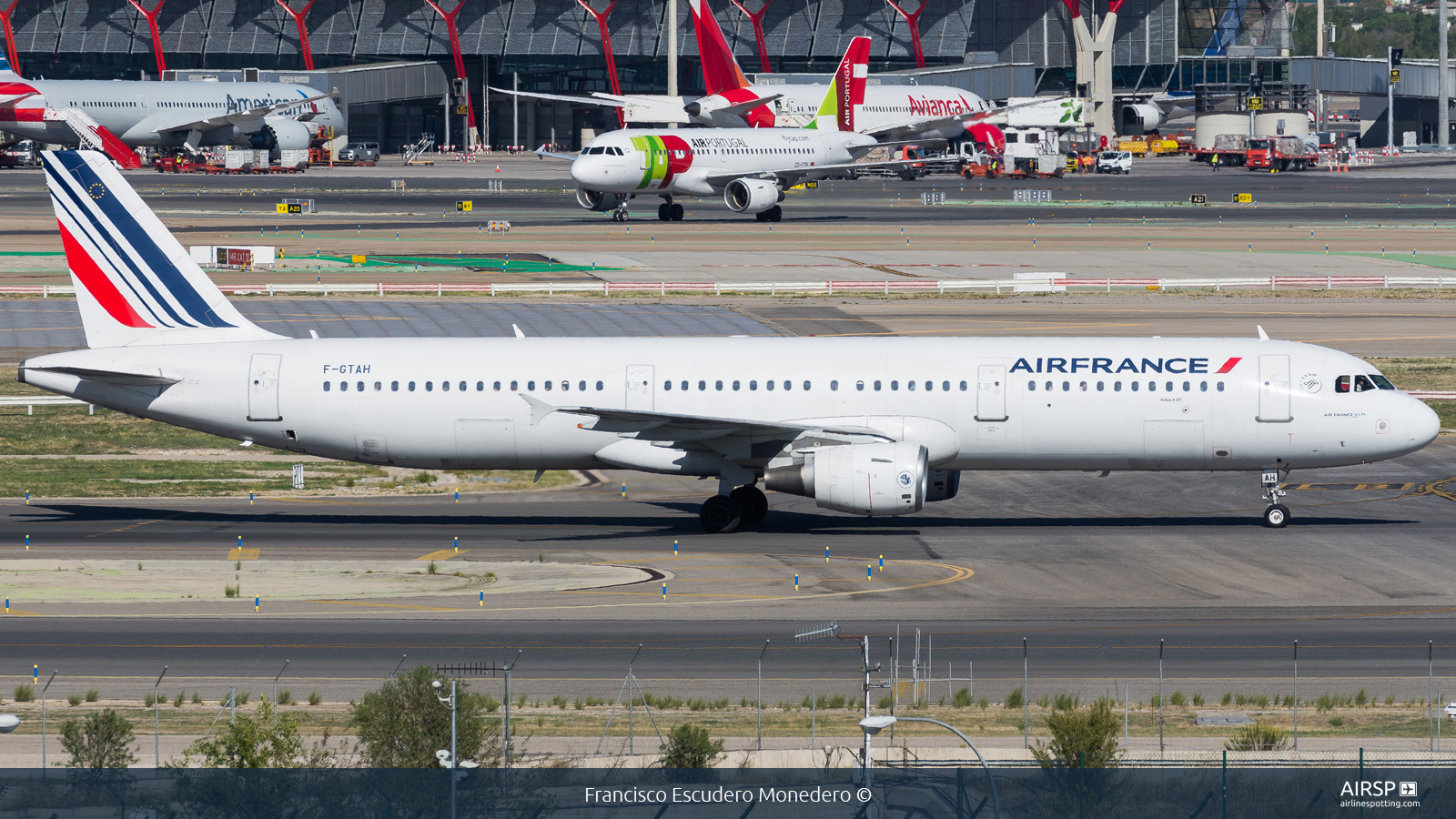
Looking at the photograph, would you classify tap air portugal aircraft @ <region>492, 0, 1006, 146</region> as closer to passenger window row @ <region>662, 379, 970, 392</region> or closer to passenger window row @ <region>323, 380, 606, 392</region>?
passenger window row @ <region>662, 379, 970, 392</region>

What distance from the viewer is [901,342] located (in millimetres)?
42156

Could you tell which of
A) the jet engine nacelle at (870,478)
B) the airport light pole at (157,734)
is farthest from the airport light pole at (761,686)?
the jet engine nacelle at (870,478)

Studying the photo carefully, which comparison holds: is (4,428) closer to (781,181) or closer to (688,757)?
(688,757)

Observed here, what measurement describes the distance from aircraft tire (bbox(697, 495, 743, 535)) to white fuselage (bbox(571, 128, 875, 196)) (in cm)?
7450

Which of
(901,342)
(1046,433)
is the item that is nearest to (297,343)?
(901,342)

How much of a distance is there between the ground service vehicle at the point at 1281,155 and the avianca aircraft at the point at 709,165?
67.8 meters

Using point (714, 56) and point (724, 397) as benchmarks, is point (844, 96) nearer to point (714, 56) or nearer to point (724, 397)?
point (714, 56)

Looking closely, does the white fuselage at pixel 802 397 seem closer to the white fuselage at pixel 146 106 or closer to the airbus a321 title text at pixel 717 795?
the airbus a321 title text at pixel 717 795

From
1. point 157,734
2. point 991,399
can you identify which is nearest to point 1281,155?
point 991,399

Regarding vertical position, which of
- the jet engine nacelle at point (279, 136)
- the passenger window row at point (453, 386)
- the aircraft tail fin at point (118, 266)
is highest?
the jet engine nacelle at point (279, 136)

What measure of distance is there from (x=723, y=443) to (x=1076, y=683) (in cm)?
1465

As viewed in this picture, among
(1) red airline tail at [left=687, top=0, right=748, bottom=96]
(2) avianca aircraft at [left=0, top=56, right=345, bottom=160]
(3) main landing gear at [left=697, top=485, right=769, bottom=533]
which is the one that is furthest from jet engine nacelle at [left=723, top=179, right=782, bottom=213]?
(3) main landing gear at [left=697, top=485, right=769, bottom=533]

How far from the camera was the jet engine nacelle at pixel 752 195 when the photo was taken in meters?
118

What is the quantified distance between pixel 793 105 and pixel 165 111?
6252cm
